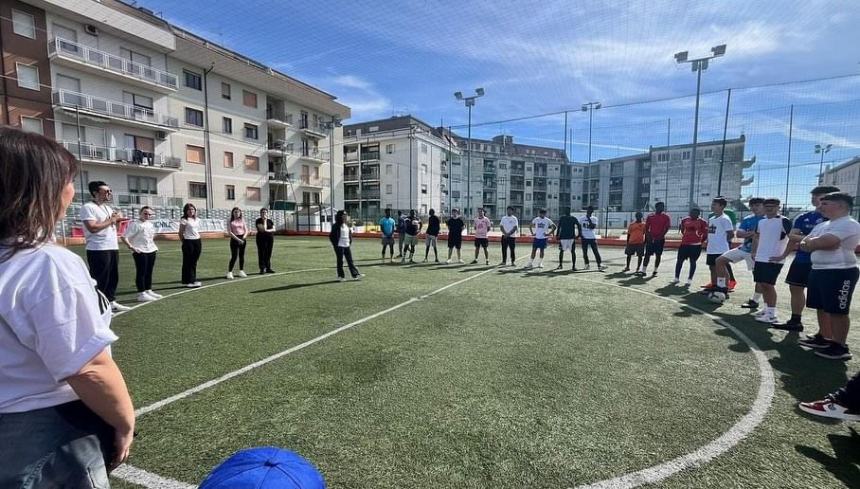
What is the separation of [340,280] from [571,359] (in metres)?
6.73

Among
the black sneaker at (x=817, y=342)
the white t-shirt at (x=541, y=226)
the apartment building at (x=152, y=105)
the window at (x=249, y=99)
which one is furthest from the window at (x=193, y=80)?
the black sneaker at (x=817, y=342)

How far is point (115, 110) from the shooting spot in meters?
26.0

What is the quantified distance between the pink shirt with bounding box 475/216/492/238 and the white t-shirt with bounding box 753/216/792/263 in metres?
7.86

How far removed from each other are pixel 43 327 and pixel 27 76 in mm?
32336

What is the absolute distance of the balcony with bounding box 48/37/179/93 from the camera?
2319cm

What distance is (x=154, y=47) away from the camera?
28.3 metres

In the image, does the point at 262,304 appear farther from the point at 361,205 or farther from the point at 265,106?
the point at 361,205

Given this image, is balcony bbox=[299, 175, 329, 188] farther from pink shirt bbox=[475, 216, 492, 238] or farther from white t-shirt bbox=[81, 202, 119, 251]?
white t-shirt bbox=[81, 202, 119, 251]

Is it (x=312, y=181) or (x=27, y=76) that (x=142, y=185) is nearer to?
(x=27, y=76)

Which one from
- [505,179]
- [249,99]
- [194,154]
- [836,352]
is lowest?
[836,352]

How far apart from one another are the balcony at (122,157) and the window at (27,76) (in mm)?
3336

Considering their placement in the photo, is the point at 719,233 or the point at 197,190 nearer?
the point at 719,233

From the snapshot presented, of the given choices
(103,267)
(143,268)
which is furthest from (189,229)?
(103,267)

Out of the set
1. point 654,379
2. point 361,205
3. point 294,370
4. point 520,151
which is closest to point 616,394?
point 654,379
